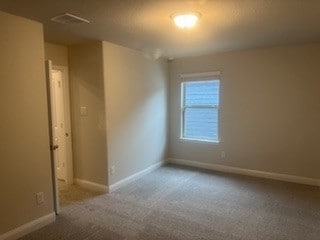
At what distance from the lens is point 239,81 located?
4574 mm

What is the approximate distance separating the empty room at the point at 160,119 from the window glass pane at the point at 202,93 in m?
0.02

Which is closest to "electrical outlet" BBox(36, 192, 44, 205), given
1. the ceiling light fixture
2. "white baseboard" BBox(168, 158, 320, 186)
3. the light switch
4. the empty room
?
the empty room

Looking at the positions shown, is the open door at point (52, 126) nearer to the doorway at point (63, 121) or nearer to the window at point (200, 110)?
the doorway at point (63, 121)

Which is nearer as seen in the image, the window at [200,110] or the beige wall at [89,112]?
the beige wall at [89,112]

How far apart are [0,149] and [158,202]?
2.07m

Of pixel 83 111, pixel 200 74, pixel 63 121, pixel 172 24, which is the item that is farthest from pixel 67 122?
pixel 200 74

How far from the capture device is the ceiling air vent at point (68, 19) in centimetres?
258

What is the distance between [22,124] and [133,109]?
199cm

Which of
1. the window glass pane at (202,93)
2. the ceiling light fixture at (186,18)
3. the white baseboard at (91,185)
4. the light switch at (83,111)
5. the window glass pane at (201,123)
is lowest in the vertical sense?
the white baseboard at (91,185)

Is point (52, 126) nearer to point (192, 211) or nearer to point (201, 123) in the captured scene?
point (192, 211)

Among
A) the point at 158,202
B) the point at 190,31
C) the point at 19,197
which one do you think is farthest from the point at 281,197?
the point at 19,197

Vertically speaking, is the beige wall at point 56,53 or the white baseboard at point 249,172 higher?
the beige wall at point 56,53

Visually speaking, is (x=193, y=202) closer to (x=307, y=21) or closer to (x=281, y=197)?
(x=281, y=197)

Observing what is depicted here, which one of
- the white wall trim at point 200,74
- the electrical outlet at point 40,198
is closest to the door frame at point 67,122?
the electrical outlet at point 40,198
